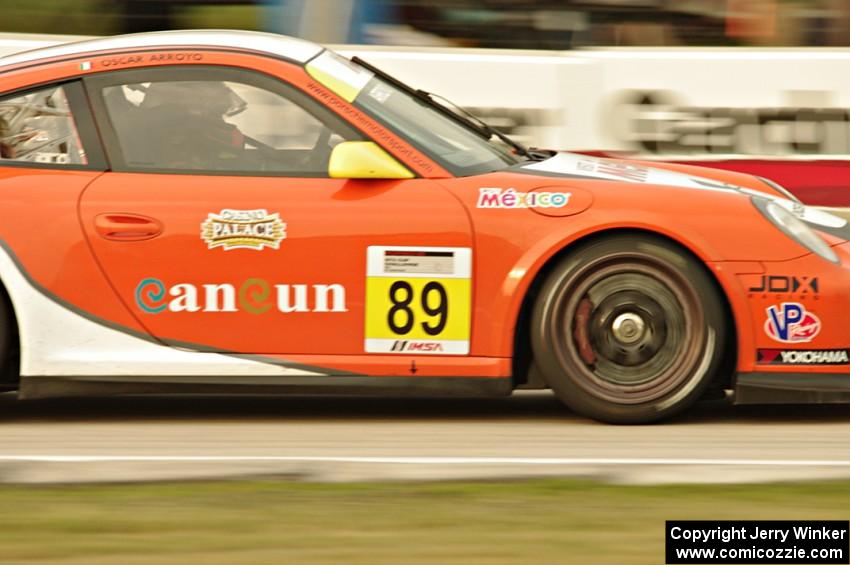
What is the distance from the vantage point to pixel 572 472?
15.7 ft

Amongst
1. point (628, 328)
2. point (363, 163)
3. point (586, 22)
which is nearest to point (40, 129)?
point (363, 163)

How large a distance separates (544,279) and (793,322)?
893mm

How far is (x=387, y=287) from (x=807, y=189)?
421 centimetres

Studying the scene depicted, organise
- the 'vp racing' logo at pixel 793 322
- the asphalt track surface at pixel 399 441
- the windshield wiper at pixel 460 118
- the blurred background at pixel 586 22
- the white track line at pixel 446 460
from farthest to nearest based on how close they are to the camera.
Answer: the blurred background at pixel 586 22, the windshield wiper at pixel 460 118, the 'vp racing' logo at pixel 793 322, the white track line at pixel 446 460, the asphalt track surface at pixel 399 441

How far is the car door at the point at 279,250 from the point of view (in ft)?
17.9

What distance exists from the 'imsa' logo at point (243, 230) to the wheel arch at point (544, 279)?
913 mm

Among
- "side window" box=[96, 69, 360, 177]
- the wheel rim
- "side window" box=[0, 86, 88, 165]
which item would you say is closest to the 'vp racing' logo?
the wheel rim

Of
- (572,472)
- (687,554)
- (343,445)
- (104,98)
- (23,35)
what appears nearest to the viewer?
(687,554)

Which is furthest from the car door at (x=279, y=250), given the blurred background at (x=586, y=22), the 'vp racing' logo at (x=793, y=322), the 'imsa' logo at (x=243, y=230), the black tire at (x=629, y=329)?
the blurred background at (x=586, y=22)

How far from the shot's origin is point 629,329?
552 centimetres

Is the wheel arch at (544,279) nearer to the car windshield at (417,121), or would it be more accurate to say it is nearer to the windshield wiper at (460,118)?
the car windshield at (417,121)

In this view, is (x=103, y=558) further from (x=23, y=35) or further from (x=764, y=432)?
(x=23, y=35)

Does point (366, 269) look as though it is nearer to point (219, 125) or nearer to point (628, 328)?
point (219, 125)

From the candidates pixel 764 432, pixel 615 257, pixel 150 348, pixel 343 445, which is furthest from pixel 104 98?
pixel 764 432
